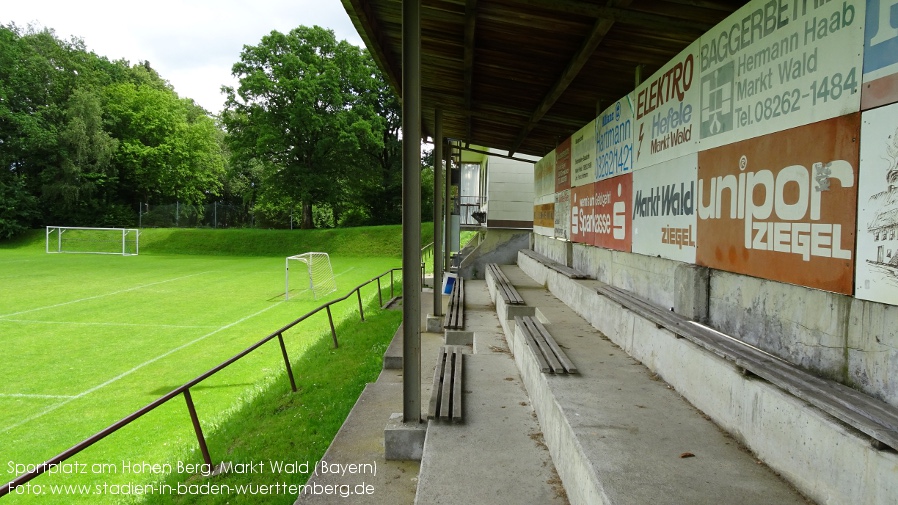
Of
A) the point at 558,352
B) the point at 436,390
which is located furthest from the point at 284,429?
the point at 558,352

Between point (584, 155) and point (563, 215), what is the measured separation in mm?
1756

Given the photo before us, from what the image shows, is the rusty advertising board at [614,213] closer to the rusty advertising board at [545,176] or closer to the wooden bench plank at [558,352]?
the wooden bench plank at [558,352]

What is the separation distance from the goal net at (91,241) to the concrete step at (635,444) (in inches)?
1545

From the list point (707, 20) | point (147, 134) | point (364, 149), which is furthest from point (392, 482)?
point (147, 134)

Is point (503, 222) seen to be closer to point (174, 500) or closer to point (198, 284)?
point (198, 284)

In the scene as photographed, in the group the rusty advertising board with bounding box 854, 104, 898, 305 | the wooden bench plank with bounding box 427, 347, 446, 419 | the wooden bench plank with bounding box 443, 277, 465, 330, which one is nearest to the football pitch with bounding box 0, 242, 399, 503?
the wooden bench plank with bounding box 443, 277, 465, 330

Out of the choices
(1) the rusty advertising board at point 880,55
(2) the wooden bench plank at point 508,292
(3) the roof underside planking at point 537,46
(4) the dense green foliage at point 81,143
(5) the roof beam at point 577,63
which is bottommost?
(2) the wooden bench plank at point 508,292

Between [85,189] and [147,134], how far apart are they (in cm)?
749

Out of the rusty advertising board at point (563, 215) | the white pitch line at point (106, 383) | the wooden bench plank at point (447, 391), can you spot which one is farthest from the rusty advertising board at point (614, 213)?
the white pitch line at point (106, 383)

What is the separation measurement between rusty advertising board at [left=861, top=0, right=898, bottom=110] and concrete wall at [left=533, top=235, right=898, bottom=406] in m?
0.99

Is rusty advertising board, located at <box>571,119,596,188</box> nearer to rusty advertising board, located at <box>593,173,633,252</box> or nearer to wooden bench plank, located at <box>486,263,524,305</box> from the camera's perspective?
rusty advertising board, located at <box>593,173,633,252</box>

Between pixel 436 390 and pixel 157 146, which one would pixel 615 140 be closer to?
pixel 436 390

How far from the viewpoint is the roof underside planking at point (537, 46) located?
16.1ft

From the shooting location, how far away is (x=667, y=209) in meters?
5.48
